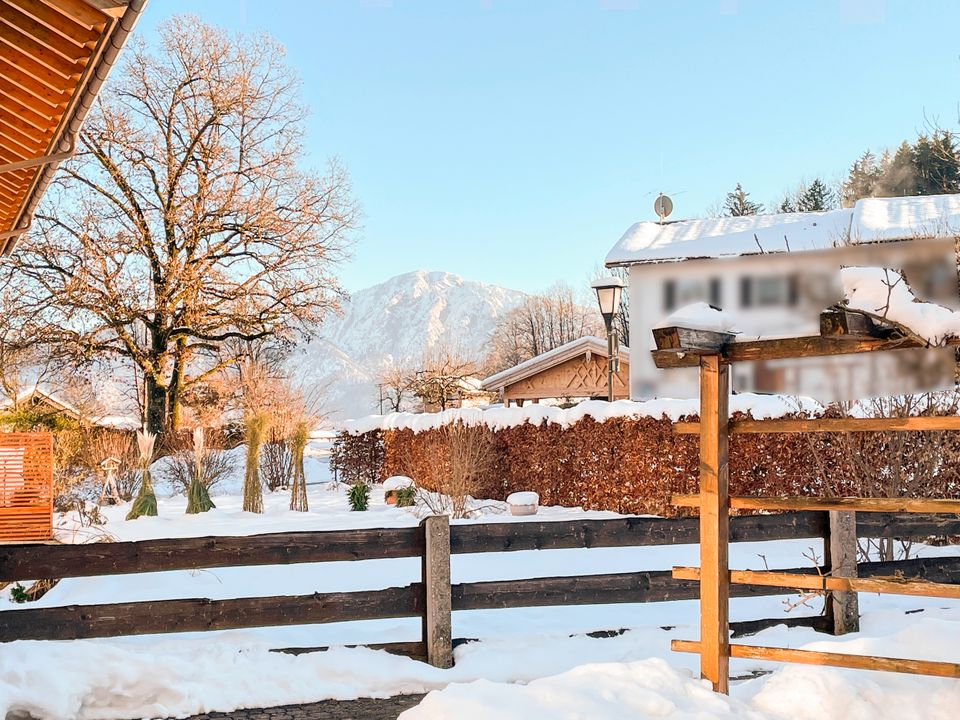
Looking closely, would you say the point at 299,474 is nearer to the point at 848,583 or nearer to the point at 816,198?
the point at 848,583

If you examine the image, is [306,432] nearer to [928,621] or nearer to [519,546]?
[519,546]

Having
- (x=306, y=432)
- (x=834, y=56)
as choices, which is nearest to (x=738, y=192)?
(x=834, y=56)

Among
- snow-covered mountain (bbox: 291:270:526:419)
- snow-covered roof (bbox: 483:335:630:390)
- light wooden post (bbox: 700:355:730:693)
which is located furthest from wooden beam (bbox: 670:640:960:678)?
snow-covered mountain (bbox: 291:270:526:419)

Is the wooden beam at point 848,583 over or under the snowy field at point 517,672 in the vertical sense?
over

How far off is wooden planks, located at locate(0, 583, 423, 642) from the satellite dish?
21864mm

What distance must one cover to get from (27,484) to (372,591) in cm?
601

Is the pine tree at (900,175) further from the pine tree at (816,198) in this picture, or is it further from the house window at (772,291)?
the house window at (772,291)

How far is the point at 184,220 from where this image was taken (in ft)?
78.6

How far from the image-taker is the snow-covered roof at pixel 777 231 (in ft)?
65.2

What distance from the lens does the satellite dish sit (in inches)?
1024

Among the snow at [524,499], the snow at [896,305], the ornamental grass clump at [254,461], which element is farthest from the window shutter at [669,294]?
the snow at [896,305]

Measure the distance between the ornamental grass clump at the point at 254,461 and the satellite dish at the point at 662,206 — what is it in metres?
14.5

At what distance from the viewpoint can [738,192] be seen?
1826 inches

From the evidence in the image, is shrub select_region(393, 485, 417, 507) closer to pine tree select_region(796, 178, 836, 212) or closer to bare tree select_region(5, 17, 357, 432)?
bare tree select_region(5, 17, 357, 432)
